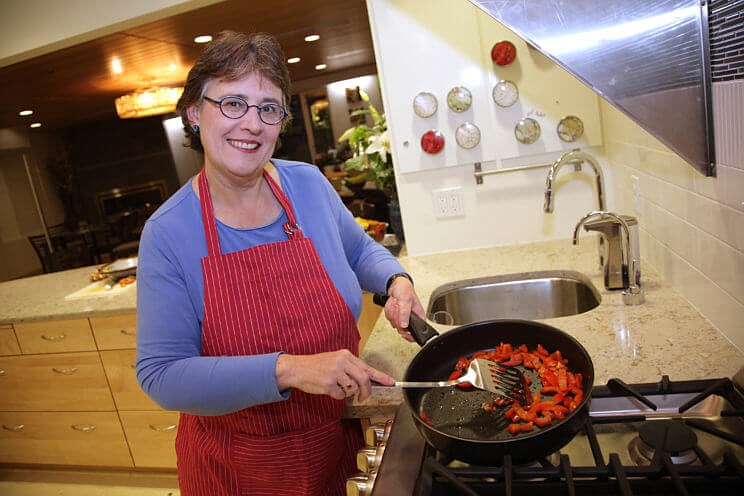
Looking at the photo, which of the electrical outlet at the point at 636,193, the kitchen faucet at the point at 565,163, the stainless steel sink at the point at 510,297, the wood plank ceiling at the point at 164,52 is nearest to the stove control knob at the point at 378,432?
the stainless steel sink at the point at 510,297

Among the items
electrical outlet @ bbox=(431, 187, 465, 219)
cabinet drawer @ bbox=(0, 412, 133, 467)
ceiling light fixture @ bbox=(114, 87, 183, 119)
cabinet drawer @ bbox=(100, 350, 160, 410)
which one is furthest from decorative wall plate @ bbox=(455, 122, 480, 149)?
ceiling light fixture @ bbox=(114, 87, 183, 119)

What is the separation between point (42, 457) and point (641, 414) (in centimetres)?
305

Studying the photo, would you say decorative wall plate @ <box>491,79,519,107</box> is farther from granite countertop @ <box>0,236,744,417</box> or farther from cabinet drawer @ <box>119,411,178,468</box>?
cabinet drawer @ <box>119,411,178,468</box>

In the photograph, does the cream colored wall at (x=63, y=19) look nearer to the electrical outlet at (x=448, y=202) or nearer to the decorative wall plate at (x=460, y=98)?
the decorative wall plate at (x=460, y=98)

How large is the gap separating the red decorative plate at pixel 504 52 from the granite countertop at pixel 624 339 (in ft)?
2.25

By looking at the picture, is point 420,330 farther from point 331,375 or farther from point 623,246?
point 623,246

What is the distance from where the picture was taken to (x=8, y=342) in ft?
8.81

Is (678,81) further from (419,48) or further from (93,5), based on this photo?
(93,5)

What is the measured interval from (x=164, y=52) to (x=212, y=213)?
304 cm

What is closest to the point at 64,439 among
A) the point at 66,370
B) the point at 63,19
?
the point at 66,370

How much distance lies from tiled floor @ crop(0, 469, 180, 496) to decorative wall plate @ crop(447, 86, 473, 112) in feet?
7.26

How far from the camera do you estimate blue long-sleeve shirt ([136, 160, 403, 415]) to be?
1.01 metres

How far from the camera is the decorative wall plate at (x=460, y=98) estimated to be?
1.92m

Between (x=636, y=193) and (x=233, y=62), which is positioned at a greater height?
(x=233, y=62)
